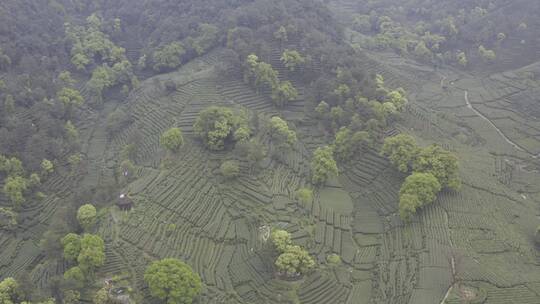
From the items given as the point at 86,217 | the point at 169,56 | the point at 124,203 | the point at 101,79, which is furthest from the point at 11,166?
the point at 169,56

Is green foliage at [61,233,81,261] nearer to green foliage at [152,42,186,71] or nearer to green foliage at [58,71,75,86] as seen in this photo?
green foliage at [58,71,75,86]

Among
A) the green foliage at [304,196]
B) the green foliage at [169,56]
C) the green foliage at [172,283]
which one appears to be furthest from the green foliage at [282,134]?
the green foliage at [169,56]

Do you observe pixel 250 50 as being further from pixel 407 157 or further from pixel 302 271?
pixel 302 271

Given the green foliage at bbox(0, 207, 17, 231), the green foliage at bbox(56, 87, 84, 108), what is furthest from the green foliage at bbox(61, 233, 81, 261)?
the green foliage at bbox(56, 87, 84, 108)

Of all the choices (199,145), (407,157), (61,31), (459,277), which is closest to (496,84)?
(407,157)

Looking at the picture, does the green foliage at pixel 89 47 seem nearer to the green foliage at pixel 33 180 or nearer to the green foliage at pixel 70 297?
the green foliage at pixel 33 180
